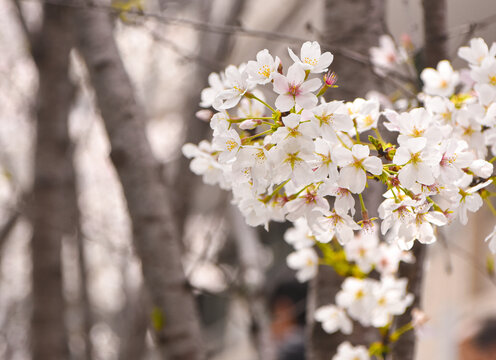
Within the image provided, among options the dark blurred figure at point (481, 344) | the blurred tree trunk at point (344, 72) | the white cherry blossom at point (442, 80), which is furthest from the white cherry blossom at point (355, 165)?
the dark blurred figure at point (481, 344)

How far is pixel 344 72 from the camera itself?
1291 mm

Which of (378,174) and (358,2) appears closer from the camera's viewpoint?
(378,174)

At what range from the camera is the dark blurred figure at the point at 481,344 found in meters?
2.92

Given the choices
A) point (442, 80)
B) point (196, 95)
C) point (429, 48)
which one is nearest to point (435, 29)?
point (429, 48)

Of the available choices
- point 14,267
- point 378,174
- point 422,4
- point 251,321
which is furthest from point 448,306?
point 14,267

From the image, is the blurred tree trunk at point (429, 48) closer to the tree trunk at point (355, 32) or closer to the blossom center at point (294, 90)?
the tree trunk at point (355, 32)

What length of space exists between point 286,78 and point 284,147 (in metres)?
0.08

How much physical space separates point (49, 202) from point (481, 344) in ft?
7.43

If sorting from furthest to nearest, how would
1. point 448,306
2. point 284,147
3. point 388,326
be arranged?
point 448,306
point 388,326
point 284,147

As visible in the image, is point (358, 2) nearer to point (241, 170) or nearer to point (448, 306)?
point (241, 170)

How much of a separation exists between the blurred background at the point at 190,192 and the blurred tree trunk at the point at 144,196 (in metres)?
0.07

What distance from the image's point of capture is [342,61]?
1295 millimetres

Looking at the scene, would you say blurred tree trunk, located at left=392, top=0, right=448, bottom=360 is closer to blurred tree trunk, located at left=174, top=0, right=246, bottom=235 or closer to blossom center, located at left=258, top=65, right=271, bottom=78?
blossom center, located at left=258, top=65, right=271, bottom=78

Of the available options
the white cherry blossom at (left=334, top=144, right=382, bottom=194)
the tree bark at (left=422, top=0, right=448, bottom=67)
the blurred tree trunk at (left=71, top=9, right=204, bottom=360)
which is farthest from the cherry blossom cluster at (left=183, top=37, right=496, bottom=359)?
the blurred tree trunk at (left=71, top=9, right=204, bottom=360)
